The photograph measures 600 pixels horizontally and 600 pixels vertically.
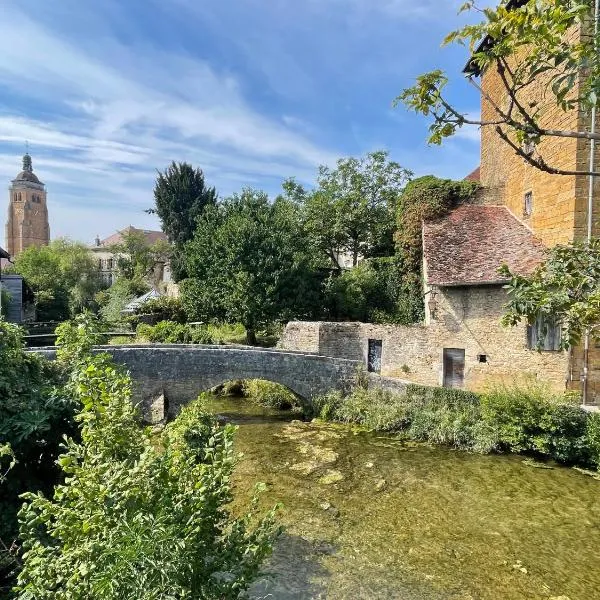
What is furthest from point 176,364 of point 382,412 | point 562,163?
point 562,163

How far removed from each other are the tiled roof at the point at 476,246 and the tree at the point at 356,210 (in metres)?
7.34

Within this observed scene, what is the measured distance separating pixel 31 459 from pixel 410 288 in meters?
16.5

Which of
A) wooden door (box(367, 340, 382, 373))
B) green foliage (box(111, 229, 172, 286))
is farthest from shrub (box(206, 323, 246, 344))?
green foliage (box(111, 229, 172, 286))

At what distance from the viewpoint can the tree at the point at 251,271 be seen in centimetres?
2014

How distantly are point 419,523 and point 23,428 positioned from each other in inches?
277

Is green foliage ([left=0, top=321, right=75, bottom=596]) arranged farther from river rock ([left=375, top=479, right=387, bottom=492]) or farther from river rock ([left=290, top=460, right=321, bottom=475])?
river rock ([left=375, top=479, right=387, bottom=492])

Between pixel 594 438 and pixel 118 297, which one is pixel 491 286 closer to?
pixel 594 438

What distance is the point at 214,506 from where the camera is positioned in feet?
10.9

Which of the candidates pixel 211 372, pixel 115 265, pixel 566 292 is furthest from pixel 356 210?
pixel 115 265

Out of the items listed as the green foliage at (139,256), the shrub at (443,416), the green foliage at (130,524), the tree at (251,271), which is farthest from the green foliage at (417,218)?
the green foliage at (139,256)

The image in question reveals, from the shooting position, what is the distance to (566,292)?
4480 millimetres

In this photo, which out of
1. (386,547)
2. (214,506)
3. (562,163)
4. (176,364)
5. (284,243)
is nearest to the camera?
(214,506)

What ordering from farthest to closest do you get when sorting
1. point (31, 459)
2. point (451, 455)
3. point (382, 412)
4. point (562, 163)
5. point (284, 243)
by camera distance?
point (284, 243), point (382, 412), point (562, 163), point (451, 455), point (31, 459)

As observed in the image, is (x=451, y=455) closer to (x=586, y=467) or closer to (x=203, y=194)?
(x=586, y=467)
